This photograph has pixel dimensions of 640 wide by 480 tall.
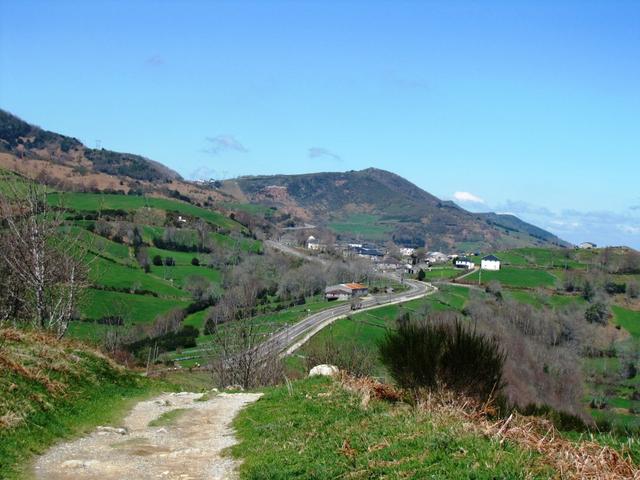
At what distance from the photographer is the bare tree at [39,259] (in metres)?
22.4

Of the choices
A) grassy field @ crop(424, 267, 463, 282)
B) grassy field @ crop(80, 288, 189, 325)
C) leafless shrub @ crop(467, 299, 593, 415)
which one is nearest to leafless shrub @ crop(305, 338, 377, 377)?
leafless shrub @ crop(467, 299, 593, 415)

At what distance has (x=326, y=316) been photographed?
3519 inches

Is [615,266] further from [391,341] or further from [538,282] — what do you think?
[391,341]

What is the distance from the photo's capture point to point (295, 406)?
1420 cm

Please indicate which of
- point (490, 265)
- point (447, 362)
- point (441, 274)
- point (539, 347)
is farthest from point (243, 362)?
point (490, 265)

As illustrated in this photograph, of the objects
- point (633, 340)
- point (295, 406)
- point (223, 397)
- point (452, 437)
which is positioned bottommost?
point (633, 340)

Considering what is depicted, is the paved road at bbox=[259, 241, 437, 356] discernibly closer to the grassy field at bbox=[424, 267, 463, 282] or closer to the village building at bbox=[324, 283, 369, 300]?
the village building at bbox=[324, 283, 369, 300]

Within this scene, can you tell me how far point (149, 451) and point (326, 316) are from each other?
78.4 meters

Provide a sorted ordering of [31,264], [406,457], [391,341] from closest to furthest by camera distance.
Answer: [406,457], [391,341], [31,264]

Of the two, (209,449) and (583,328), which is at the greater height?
(209,449)

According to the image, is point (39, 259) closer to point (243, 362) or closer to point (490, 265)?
point (243, 362)

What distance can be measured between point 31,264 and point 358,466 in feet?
58.6

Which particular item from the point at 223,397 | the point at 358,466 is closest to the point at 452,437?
the point at 358,466

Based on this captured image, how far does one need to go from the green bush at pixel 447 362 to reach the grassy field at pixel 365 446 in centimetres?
199
